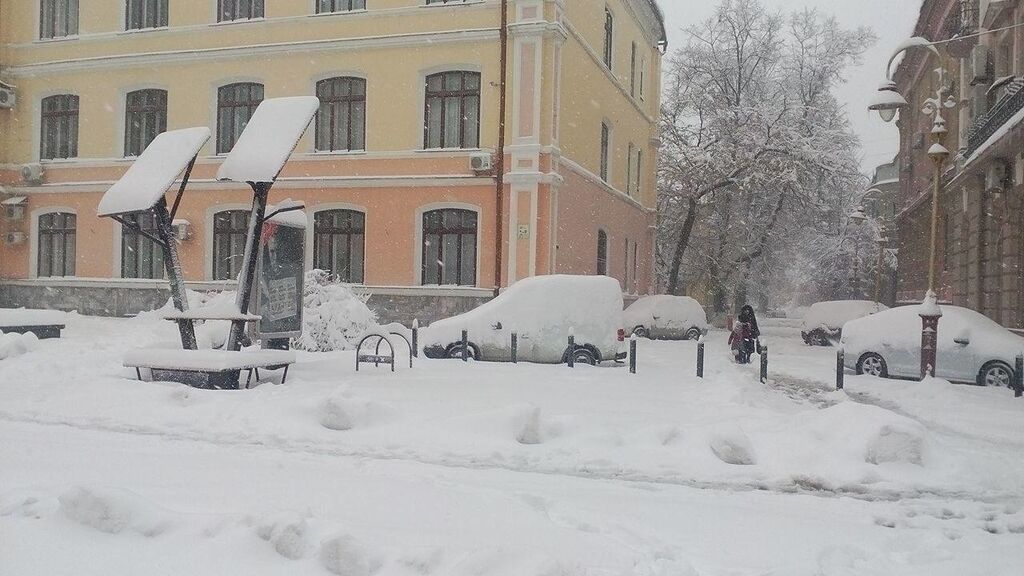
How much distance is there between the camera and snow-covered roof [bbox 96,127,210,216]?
33.4 ft

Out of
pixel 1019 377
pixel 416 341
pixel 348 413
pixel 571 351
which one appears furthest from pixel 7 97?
pixel 1019 377

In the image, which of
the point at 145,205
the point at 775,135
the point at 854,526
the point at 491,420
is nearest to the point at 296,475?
the point at 491,420

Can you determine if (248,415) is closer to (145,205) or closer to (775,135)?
(145,205)

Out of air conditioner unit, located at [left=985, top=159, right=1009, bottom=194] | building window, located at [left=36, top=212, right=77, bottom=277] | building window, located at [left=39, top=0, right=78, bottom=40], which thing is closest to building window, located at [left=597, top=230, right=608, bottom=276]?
air conditioner unit, located at [left=985, top=159, right=1009, bottom=194]

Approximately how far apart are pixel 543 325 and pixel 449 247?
7.26 metres

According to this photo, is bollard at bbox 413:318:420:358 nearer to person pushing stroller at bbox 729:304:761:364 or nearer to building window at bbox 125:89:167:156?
person pushing stroller at bbox 729:304:761:364

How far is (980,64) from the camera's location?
20.4 m

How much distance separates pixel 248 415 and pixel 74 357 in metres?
5.92

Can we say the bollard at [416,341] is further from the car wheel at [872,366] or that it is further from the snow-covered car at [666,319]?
the snow-covered car at [666,319]

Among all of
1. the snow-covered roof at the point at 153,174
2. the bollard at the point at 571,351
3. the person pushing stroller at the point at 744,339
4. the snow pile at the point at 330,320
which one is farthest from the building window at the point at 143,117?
the person pushing stroller at the point at 744,339

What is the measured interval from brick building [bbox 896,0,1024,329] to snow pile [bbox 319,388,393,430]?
12.1 meters

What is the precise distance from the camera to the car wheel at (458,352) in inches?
571

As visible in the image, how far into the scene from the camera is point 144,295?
22953 mm

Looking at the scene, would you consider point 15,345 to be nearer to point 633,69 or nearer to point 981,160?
point 981,160
